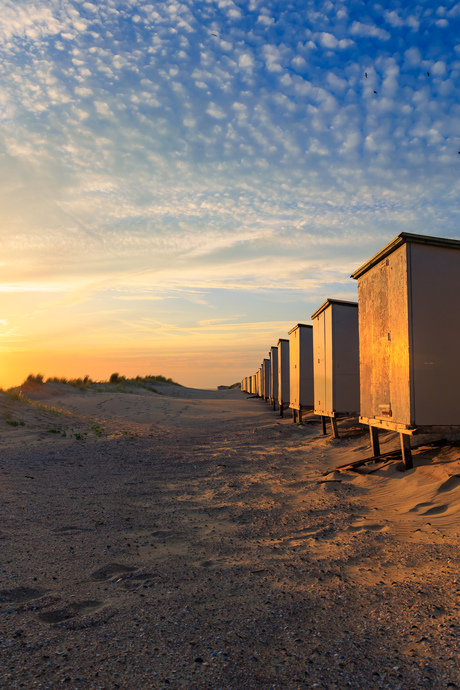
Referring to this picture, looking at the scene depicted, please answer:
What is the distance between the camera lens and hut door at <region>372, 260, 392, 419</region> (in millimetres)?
7562

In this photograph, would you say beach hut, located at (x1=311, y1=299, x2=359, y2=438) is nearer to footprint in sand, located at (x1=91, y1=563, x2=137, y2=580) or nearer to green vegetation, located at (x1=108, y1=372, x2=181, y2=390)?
footprint in sand, located at (x1=91, y1=563, x2=137, y2=580)

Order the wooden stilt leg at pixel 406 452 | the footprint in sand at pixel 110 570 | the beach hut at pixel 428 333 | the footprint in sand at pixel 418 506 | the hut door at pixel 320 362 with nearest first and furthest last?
the footprint in sand at pixel 110 570 < the footprint in sand at pixel 418 506 < the beach hut at pixel 428 333 < the wooden stilt leg at pixel 406 452 < the hut door at pixel 320 362

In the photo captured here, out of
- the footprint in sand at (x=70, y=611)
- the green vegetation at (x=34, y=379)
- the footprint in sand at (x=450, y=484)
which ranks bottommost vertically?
the footprint in sand at (x=70, y=611)

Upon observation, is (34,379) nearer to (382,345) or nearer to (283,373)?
(283,373)

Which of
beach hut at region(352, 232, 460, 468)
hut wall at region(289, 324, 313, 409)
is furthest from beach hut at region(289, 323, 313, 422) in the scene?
beach hut at region(352, 232, 460, 468)

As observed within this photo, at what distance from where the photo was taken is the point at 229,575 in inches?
142

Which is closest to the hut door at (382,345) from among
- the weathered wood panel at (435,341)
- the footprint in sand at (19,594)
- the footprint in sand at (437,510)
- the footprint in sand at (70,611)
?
Answer: the weathered wood panel at (435,341)

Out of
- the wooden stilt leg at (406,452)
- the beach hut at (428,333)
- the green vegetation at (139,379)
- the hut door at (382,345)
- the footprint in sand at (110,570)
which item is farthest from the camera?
the green vegetation at (139,379)

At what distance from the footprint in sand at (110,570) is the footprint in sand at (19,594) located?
0.44 metres

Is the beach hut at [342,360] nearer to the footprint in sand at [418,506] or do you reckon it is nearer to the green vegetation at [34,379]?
the footprint in sand at [418,506]

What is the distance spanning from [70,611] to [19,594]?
20.3 inches

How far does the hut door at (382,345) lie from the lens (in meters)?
7.56

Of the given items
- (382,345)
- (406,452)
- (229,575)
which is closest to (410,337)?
(382,345)

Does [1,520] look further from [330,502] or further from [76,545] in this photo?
[330,502]
